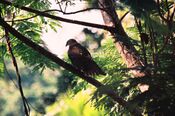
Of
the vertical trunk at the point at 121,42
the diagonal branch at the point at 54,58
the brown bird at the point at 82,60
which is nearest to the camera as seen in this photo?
the diagonal branch at the point at 54,58

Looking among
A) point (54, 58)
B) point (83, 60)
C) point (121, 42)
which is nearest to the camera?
point (54, 58)

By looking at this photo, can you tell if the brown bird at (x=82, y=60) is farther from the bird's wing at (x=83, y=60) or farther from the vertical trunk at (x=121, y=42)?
the vertical trunk at (x=121, y=42)

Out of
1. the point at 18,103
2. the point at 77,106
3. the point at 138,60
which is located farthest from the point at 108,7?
the point at 18,103

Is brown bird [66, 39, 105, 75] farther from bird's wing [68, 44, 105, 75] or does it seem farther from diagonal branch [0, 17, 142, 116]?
diagonal branch [0, 17, 142, 116]

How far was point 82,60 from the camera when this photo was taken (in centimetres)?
500

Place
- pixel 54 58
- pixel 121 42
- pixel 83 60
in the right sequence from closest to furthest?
pixel 54 58
pixel 121 42
pixel 83 60

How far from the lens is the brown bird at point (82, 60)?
15.4 feet

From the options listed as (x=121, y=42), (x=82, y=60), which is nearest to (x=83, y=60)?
(x=82, y=60)

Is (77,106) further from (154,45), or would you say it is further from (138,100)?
(154,45)

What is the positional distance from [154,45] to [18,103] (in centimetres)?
4815

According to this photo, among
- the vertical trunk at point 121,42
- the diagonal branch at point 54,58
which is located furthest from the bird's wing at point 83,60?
the diagonal branch at point 54,58

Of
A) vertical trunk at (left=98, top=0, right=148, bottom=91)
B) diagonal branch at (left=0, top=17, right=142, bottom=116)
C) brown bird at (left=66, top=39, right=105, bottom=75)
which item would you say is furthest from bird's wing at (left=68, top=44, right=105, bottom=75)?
diagonal branch at (left=0, top=17, right=142, bottom=116)

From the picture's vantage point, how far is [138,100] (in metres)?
2.57

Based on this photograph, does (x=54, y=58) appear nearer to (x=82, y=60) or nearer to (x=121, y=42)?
(x=121, y=42)
